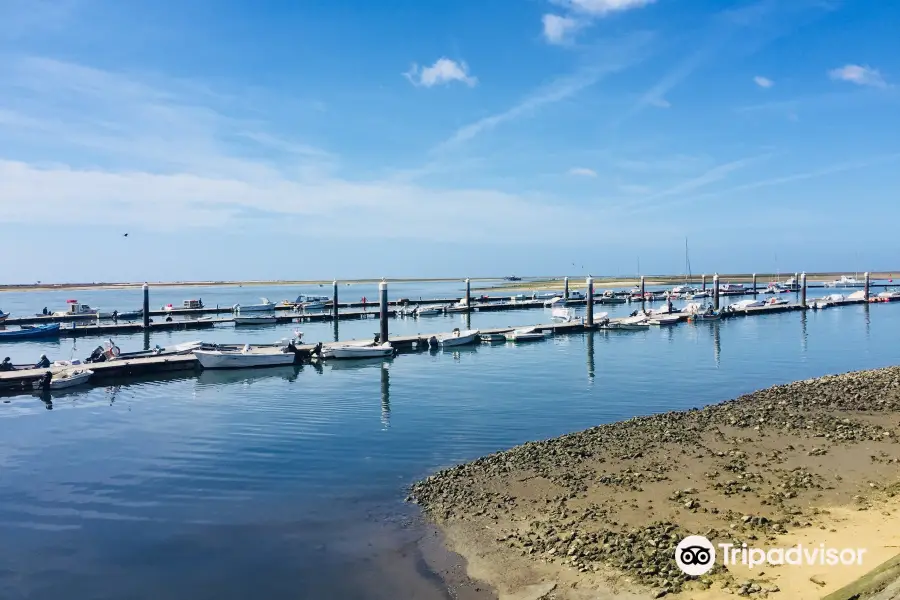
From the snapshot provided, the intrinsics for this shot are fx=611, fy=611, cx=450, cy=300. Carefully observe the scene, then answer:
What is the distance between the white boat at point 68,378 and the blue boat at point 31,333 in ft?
92.9

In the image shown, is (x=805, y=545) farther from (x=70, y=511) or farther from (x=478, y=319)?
(x=478, y=319)

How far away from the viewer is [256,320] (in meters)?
70.2

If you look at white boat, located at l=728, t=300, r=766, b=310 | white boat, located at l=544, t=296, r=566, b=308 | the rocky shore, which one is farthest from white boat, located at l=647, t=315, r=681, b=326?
the rocky shore

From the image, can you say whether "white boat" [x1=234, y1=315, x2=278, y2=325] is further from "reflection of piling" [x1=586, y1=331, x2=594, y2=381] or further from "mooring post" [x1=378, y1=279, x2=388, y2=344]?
"reflection of piling" [x1=586, y1=331, x2=594, y2=381]

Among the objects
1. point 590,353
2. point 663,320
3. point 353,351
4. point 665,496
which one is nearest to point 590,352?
point 590,353

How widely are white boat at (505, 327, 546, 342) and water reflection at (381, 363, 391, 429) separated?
614 inches

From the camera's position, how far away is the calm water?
12219 millimetres

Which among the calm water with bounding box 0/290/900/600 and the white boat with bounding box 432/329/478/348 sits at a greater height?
the white boat with bounding box 432/329/478/348

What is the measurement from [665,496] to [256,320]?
206 ft

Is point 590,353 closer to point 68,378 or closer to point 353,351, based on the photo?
point 353,351

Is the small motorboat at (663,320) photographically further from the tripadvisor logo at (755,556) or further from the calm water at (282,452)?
the tripadvisor logo at (755,556)

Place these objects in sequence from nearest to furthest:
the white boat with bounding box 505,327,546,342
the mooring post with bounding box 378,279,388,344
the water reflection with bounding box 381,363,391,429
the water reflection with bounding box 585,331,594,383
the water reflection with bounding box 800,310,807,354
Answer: the water reflection with bounding box 381,363,391,429 < the water reflection with bounding box 585,331,594,383 < the mooring post with bounding box 378,279,388,344 < the water reflection with bounding box 800,310,807,354 < the white boat with bounding box 505,327,546,342

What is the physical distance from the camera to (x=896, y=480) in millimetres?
14055

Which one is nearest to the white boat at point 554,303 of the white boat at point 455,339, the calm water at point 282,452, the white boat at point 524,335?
the white boat at point 524,335
